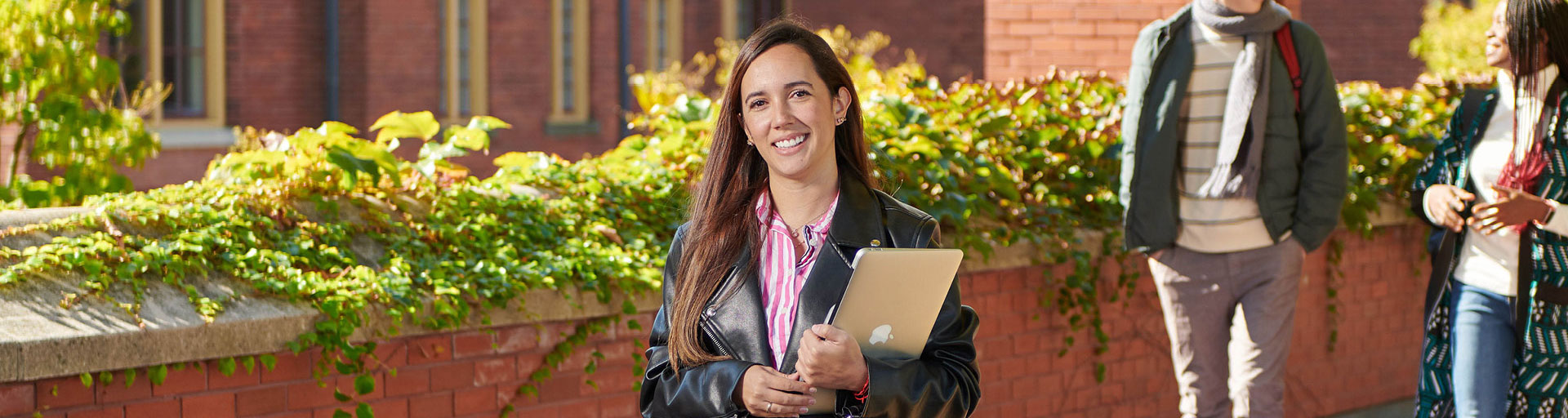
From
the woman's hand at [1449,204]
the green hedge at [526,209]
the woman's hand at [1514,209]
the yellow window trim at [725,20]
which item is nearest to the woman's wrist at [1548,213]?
the woman's hand at [1514,209]

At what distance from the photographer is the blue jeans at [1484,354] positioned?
13.8 feet

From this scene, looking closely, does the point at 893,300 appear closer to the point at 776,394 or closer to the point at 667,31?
the point at 776,394

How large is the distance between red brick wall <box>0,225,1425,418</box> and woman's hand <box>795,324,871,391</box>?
1997 millimetres

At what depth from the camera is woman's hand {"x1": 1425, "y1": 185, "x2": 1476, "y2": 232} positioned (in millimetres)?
4281

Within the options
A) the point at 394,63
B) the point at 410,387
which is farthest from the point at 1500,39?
the point at 394,63

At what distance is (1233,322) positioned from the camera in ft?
15.6

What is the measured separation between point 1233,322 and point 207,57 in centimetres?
1134

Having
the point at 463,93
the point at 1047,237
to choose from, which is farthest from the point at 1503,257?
the point at 463,93

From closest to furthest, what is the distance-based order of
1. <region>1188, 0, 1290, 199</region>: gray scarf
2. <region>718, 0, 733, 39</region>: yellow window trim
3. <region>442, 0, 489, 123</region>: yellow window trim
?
1. <region>1188, 0, 1290, 199</region>: gray scarf
2. <region>442, 0, 489, 123</region>: yellow window trim
3. <region>718, 0, 733, 39</region>: yellow window trim

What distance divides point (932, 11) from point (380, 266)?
1559 cm

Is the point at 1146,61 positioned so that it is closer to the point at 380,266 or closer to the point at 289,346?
the point at 380,266

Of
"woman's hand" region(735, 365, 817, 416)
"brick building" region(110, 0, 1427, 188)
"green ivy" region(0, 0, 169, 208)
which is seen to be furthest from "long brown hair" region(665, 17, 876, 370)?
"brick building" region(110, 0, 1427, 188)

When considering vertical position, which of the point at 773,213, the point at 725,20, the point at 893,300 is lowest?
the point at 893,300

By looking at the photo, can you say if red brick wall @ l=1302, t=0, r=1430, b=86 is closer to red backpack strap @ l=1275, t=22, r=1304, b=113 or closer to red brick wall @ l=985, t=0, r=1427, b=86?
red brick wall @ l=985, t=0, r=1427, b=86
